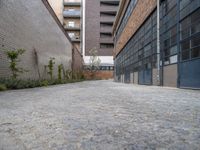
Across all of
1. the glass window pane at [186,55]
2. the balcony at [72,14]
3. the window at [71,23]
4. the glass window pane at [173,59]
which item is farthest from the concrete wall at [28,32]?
the window at [71,23]

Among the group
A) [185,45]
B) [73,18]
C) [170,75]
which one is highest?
[73,18]

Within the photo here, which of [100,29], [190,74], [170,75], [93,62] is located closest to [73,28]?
[100,29]

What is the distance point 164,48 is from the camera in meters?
10.6

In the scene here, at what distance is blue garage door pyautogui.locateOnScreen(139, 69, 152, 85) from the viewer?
42.4 ft

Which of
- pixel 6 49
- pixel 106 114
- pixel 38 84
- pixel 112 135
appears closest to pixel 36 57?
pixel 38 84

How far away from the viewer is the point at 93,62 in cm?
4378

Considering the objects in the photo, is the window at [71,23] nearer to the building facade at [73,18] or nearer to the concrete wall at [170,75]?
the building facade at [73,18]

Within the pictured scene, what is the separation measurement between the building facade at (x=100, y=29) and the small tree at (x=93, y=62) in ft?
3.46

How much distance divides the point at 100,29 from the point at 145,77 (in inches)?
1364

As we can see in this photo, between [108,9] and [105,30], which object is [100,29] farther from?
[108,9]

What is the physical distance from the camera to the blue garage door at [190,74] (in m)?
7.39

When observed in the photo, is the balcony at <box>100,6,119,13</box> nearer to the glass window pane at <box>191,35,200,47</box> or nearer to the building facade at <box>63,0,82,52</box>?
the building facade at <box>63,0,82,52</box>

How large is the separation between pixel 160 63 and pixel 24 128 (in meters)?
9.65

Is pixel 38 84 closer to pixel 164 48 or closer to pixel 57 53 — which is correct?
pixel 164 48
